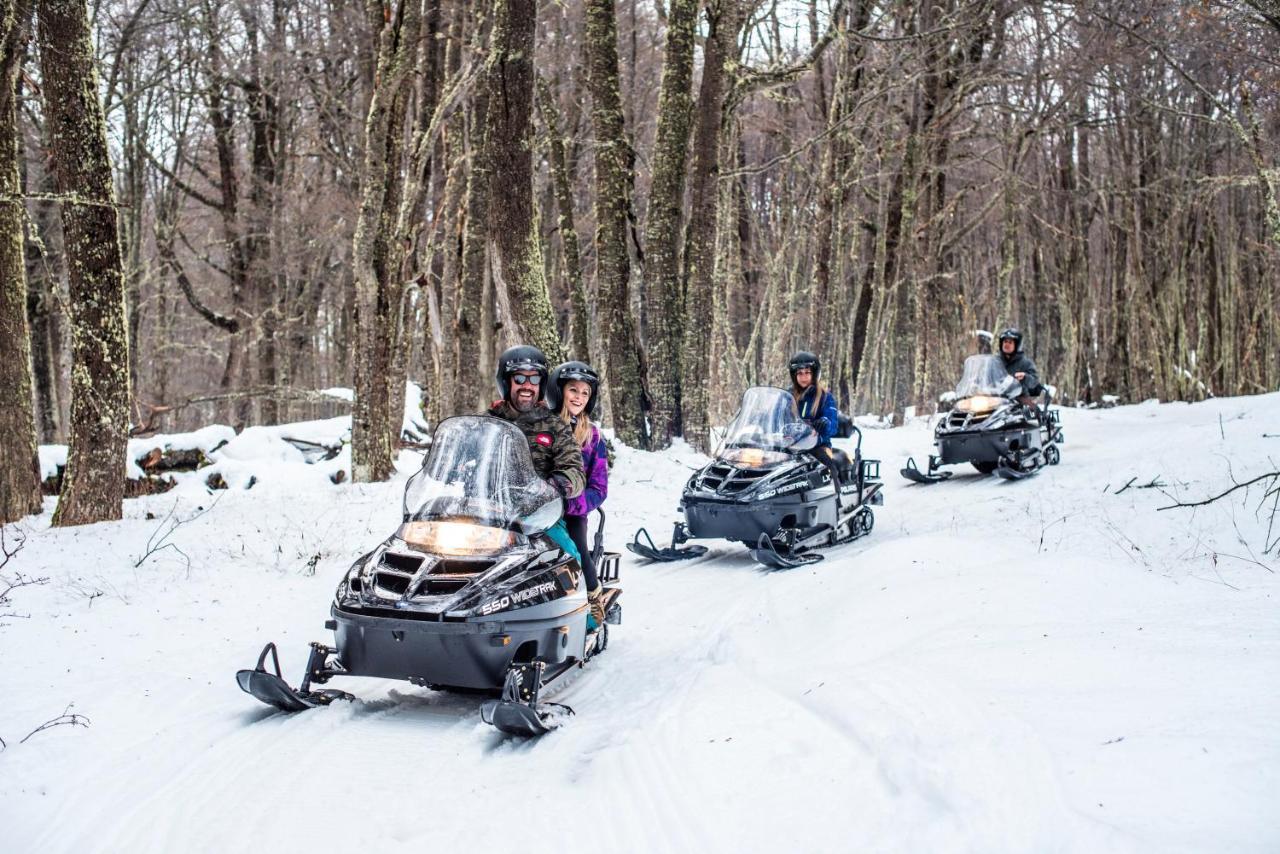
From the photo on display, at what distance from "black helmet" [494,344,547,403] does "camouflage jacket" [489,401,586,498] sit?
100 millimetres

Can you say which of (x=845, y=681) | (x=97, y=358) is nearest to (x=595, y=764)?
(x=845, y=681)

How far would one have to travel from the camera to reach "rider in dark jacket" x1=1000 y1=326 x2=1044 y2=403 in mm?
14496

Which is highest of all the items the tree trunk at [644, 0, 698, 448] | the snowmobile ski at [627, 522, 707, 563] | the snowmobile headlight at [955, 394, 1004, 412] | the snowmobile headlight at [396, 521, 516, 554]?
the tree trunk at [644, 0, 698, 448]

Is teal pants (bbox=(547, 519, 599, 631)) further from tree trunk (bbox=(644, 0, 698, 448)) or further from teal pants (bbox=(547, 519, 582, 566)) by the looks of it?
tree trunk (bbox=(644, 0, 698, 448))

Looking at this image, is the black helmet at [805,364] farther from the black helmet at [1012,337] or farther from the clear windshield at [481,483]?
the clear windshield at [481,483]

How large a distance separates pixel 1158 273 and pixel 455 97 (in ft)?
72.2

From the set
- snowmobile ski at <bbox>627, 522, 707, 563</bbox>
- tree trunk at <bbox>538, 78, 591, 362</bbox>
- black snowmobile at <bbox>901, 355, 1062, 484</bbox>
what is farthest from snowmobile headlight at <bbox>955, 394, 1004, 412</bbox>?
tree trunk at <bbox>538, 78, 591, 362</bbox>

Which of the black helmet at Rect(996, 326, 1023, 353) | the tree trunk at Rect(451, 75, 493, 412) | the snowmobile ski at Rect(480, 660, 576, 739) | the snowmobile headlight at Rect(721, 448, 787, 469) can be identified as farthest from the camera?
the black helmet at Rect(996, 326, 1023, 353)

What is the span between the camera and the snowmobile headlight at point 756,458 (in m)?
9.51

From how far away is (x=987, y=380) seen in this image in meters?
13.9

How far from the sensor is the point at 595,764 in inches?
172

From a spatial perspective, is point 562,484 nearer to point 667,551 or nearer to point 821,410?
point 667,551

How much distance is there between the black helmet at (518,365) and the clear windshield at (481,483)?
2.04ft

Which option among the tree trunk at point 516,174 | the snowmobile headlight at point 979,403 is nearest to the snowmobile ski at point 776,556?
the tree trunk at point 516,174
